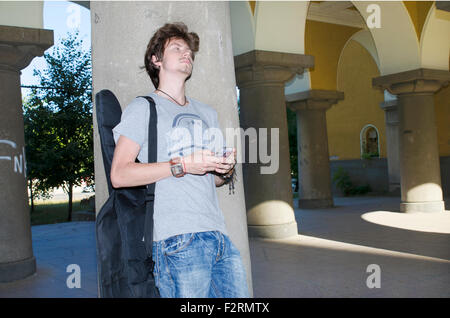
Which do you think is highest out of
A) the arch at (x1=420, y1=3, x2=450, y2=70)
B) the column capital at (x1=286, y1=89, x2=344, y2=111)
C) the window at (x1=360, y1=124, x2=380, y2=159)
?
the arch at (x1=420, y1=3, x2=450, y2=70)

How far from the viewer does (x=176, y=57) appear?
81.6 inches

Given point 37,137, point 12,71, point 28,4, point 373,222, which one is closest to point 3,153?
point 12,71

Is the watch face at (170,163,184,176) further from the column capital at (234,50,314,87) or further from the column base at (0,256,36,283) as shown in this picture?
the column capital at (234,50,314,87)

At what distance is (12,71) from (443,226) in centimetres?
797

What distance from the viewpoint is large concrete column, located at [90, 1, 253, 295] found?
2211 millimetres

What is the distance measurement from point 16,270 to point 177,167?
544 cm

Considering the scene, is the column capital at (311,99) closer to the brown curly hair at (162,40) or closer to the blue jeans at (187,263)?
the brown curly hair at (162,40)

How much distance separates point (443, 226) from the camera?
941 cm

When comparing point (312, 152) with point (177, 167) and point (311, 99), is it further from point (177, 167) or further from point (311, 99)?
point (177, 167)

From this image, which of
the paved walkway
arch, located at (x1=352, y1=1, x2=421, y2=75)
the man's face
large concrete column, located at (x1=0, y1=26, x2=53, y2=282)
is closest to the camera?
the man's face

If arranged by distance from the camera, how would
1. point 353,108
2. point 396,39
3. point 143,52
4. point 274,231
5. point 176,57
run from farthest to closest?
point 353,108
point 396,39
point 274,231
point 143,52
point 176,57

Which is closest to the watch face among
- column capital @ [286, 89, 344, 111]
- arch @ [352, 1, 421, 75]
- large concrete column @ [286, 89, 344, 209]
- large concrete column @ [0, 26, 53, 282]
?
large concrete column @ [0, 26, 53, 282]

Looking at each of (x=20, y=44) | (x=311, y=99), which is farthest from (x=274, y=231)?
(x=311, y=99)
